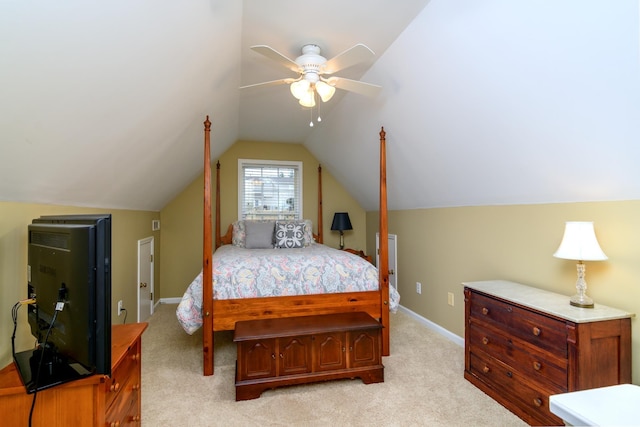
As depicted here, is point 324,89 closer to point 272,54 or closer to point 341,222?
point 272,54

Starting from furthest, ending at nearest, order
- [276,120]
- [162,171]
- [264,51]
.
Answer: [276,120], [162,171], [264,51]

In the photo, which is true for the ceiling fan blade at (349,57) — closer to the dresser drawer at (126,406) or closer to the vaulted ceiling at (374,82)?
the vaulted ceiling at (374,82)

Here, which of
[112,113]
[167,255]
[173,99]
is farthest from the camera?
[167,255]

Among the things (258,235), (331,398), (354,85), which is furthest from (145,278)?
(354,85)

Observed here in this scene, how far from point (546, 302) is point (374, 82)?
6.70ft

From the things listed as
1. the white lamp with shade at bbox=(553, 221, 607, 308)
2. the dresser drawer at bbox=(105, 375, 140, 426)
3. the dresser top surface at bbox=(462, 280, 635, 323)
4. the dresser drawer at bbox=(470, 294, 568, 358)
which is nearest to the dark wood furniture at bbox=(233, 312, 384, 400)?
the dresser drawer at bbox=(105, 375, 140, 426)

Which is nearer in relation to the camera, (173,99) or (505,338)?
(505,338)

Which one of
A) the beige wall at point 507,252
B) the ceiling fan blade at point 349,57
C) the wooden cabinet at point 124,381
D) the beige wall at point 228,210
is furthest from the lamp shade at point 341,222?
the wooden cabinet at point 124,381

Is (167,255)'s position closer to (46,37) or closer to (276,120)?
(276,120)

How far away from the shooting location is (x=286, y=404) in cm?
204

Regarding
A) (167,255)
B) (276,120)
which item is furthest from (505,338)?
(167,255)

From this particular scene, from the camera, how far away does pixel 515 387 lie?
6.28 ft

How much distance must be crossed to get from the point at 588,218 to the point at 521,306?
2.24ft

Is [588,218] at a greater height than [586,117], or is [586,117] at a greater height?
[586,117]
